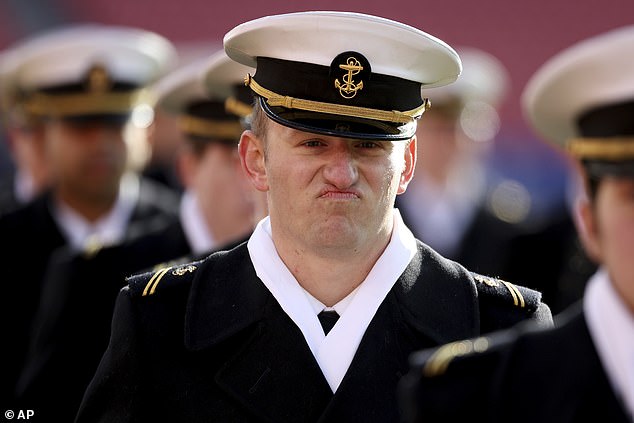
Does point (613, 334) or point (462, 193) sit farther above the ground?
point (613, 334)

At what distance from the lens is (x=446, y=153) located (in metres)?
10.4

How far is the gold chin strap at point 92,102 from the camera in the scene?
Result: 26.6 feet

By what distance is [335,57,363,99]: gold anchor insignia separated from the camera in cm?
421

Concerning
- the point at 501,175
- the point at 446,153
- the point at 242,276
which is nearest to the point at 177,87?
the point at 242,276

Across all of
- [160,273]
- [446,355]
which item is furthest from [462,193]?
[446,355]

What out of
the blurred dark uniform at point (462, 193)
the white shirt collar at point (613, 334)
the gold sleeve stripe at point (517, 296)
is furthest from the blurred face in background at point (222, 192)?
the white shirt collar at point (613, 334)

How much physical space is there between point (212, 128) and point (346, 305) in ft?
8.61

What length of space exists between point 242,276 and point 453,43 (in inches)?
632

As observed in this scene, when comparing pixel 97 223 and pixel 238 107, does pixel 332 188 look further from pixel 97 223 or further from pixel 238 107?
pixel 97 223

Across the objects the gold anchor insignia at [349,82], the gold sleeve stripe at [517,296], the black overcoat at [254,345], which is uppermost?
the gold anchor insignia at [349,82]

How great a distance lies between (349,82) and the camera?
13.8 ft

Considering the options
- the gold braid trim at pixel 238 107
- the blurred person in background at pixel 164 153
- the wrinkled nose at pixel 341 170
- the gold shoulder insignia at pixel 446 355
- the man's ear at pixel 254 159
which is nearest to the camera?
the gold shoulder insignia at pixel 446 355

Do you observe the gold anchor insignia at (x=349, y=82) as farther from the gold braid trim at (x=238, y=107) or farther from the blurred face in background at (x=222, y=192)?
the blurred face in background at (x=222, y=192)

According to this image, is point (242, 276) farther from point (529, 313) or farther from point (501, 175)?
point (501, 175)
